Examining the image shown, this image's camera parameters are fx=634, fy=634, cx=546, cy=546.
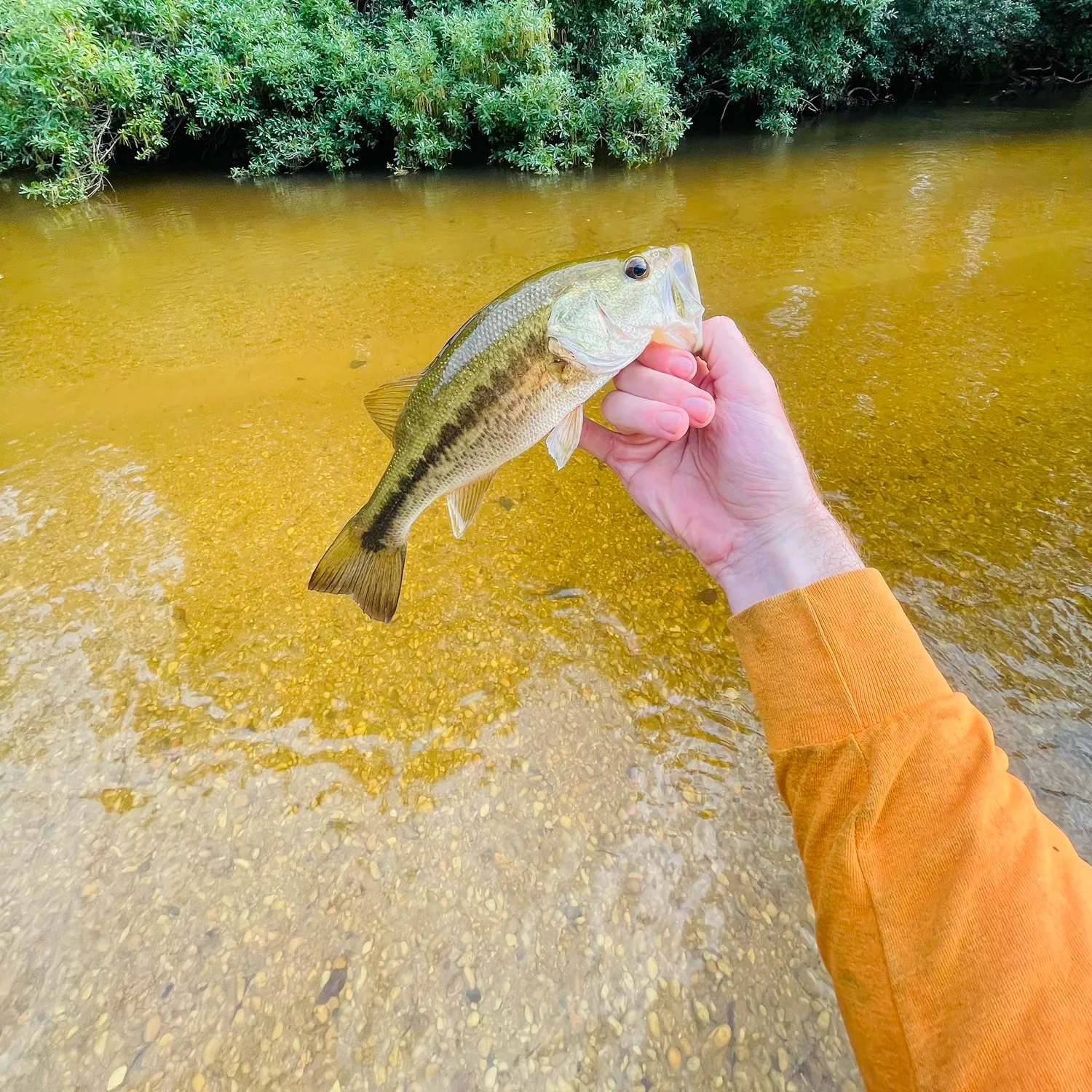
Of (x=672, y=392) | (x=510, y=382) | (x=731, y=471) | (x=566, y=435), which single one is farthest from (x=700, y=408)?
(x=510, y=382)

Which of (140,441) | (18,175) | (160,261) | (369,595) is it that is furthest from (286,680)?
(18,175)

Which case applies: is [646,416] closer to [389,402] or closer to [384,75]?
[389,402]

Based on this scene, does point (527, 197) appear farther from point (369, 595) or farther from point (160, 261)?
point (369, 595)

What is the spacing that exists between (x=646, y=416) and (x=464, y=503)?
0.72 m

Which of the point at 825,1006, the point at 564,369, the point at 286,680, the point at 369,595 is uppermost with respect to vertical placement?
the point at 564,369

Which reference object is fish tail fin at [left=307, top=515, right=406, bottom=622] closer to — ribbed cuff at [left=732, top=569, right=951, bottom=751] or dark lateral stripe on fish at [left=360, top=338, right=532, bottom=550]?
dark lateral stripe on fish at [left=360, top=338, right=532, bottom=550]

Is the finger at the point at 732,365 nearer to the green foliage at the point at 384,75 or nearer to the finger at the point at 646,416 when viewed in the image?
the finger at the point at 646,416

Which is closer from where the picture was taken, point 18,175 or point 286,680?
point 286,680

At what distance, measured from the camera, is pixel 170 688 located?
284 cm

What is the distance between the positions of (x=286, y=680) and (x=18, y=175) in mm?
18952

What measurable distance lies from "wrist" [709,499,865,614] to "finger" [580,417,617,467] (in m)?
0.66

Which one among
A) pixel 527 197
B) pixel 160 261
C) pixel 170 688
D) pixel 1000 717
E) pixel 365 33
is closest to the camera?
pixel 1000 717

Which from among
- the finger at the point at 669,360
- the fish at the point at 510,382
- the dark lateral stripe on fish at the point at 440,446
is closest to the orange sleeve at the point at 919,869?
the finger at the point at 669,360

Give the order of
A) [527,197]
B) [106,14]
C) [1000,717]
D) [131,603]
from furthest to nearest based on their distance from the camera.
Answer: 1. [106,14]
2. [527,197]
3. [131,603]
4. [1000,717]
